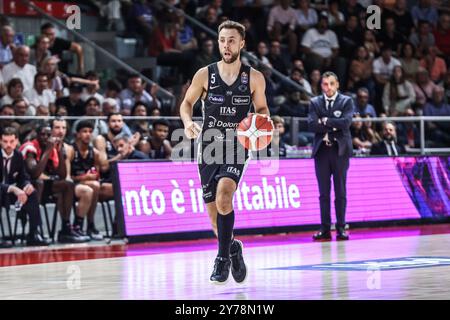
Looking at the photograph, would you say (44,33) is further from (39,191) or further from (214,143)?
(214,143)

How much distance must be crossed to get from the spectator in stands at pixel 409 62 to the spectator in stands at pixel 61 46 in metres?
8.51

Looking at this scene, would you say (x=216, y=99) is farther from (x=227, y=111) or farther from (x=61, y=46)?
(x=61, y=46)

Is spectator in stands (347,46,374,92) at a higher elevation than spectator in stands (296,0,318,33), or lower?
lower

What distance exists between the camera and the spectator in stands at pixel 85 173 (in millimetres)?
17000

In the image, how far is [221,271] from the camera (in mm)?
10281

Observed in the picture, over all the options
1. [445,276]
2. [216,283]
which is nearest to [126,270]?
[216,283]

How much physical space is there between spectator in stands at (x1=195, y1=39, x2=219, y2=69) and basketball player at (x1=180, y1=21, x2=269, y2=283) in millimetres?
11505

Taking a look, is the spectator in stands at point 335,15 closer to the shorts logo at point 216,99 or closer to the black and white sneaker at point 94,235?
the black and white sneaker at point 94,235

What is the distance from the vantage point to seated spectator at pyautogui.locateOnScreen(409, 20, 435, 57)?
27.7 metres

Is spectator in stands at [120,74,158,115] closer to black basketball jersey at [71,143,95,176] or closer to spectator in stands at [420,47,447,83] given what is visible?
black basketball jersey at [71,143,95,176]

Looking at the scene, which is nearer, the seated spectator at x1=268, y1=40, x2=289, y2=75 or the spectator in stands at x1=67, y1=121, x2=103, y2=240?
the spectator in stands at x1=67, y1=121, x2=103, y2=240

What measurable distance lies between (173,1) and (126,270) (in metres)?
13.2

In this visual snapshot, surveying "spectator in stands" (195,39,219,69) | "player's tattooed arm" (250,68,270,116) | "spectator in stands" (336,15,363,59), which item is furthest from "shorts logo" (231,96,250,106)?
"spectator in stands" (336,15,363,59)

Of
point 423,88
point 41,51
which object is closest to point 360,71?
point 423,88
